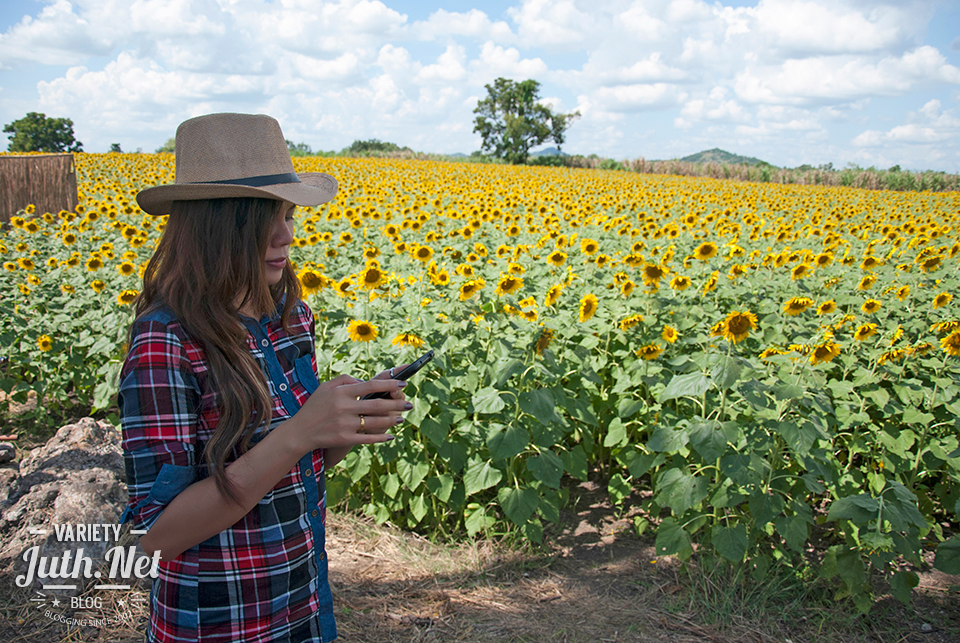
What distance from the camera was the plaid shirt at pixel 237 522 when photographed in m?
1.16

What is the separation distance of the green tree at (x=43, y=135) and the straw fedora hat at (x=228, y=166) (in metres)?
35.3

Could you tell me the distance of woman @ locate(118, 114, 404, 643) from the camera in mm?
1173

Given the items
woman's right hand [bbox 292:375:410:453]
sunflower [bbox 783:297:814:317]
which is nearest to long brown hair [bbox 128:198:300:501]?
woman's right hand [bbox 292:375:410:453]

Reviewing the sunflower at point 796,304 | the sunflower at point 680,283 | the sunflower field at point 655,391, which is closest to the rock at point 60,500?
the sunflower field at point 655,391

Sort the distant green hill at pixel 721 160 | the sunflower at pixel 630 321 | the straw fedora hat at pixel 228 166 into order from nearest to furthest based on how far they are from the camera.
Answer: the straw fedora hat at pixel 228 166, the sunflower at pixel 630 321, the distant green hill at pixel 721 160

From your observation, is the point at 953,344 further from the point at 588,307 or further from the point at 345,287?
the point at 345,287

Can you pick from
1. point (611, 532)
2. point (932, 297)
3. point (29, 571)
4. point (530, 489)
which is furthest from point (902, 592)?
point (29, 571)

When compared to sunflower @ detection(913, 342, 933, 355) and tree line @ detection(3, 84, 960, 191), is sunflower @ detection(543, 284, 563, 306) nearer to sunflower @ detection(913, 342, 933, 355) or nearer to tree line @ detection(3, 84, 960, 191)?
sunflower @ detection(913, 342, 933, 355)

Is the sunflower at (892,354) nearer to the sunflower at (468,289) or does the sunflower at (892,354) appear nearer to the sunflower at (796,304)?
the sunflower at (796,304)

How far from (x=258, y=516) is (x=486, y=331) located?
2.17 meters

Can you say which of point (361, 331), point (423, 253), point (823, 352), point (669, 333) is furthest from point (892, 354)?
point (423, 253)

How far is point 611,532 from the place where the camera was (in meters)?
3.72

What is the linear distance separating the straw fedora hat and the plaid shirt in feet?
0.90

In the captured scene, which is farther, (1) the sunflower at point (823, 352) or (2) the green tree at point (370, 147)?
(2) the green tree at point (370, 147)
